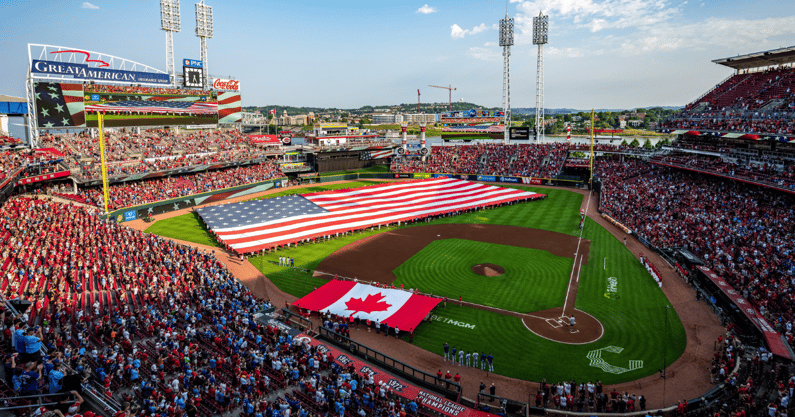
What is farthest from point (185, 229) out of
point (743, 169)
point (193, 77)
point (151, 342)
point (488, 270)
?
point (743, 169)

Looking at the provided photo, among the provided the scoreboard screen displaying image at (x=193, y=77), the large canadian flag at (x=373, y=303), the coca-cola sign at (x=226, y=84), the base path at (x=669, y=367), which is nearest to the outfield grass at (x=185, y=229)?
the base path at (x=669, y=367)

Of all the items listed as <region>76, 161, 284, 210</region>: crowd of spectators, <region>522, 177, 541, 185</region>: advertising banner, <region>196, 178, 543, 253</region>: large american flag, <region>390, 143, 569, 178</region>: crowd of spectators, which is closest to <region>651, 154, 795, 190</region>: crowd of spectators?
<region>196, 178, 543, 253</region>: large american flag

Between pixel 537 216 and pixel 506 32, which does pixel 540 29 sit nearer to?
Result: pixel 506 32

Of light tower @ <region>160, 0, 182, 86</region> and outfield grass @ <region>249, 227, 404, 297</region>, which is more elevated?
light tower @ <region>160, 0, 182, 86</region>

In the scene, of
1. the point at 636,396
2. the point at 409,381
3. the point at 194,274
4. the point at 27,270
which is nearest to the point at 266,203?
the point at 194,274

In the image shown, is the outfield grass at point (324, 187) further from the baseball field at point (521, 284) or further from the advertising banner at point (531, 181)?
the advertising banner at point (531, 181)

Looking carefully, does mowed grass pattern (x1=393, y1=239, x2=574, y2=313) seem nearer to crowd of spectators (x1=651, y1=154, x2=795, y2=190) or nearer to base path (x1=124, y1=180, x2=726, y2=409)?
base path (x1=124, y1=180, x2=726, y2=409)
